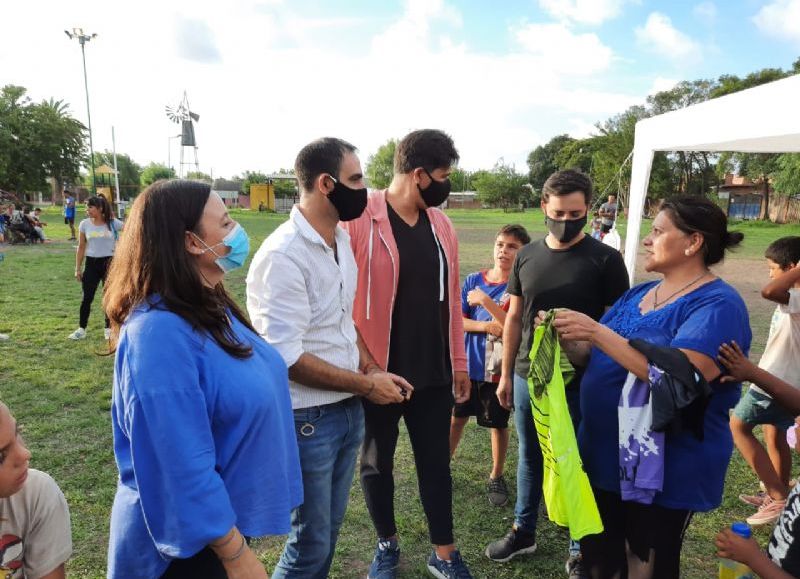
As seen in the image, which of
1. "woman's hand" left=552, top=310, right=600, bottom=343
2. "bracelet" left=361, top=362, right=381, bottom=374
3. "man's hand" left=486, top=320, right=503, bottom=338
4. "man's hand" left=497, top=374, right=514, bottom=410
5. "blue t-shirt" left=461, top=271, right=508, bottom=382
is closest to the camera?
"woman's hand" left=552, top=310, right=600, bottom=343

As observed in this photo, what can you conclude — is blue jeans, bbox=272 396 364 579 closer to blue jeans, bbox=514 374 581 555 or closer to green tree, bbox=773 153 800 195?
blue jeans, bbox=514 374 581 555

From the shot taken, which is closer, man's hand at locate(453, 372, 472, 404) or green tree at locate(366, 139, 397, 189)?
man's hand at locate(453, 372, 472, 404)

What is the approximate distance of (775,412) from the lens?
10.8 feet

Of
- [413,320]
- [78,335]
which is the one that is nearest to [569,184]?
[413,320]

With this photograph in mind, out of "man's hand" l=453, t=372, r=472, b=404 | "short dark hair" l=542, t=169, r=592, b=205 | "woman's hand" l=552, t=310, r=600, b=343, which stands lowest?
"man's hand" l=453, t=372, r=472, b=404

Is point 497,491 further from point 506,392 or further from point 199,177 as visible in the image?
point 199,177

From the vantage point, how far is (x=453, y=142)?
2.66m

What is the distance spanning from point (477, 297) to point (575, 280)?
897 mm

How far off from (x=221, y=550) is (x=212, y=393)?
15.2 inches

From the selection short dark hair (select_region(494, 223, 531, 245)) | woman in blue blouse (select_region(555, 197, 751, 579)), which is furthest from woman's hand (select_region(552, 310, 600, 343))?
short dark hair (select_region(494, 223, 531, 245))

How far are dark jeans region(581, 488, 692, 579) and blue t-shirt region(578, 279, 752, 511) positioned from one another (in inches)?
3.6

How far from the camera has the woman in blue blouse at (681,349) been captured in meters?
1.91

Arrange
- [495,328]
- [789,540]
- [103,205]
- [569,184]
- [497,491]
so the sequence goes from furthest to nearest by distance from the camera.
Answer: [103,205] < [497,491] < [495,328] < [569,184] < [789,540]

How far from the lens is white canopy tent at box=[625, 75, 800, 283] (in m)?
3.65
